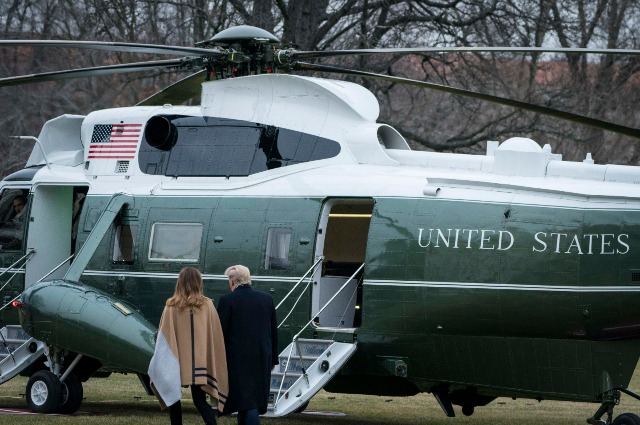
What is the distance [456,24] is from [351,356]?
46.4 feet

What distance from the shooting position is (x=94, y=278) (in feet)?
47.9

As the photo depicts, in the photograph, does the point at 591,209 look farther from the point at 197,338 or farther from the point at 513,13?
the point at 513,13

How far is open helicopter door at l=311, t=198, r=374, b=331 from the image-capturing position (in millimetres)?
13359

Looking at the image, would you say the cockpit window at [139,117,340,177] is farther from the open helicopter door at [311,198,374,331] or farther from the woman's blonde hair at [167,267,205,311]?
the woman's blonde hair at [167,267,205,311]

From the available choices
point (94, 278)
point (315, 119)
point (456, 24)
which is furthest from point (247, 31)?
point (456, 24)

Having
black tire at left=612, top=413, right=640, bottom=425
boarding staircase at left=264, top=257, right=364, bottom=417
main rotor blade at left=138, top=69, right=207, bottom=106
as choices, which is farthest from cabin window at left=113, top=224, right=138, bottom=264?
black tire at left=612, top=413, right=640, bottom=425

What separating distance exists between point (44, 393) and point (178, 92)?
3.93m

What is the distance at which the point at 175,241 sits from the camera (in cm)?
1417

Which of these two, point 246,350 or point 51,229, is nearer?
point 246,350

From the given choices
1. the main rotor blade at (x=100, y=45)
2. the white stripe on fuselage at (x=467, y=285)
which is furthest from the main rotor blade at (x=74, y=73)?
the white stripe on fuselage at (x=467, y=285)

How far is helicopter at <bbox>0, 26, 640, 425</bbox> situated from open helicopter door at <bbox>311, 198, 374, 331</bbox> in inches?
1.0

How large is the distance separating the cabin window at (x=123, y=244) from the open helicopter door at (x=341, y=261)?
7.34 feet

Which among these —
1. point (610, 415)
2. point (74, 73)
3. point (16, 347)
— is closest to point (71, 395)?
point (16, 347)

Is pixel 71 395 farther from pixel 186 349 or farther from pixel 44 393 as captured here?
pixel 186 349
